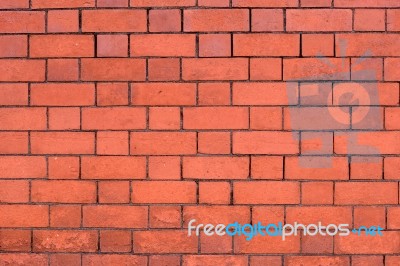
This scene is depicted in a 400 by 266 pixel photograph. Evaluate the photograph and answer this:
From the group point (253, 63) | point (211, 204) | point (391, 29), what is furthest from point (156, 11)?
point (391, 29)

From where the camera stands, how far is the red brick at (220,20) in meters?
2.27

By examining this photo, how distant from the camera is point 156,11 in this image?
7.50ft

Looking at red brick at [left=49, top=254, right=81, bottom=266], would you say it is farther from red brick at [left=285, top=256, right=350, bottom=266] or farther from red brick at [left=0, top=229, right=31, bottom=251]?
red brick at [left=285, top=256, right=350, bottom=266]

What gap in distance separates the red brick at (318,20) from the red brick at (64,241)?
1.28 m

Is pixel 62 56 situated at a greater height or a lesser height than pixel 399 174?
greater

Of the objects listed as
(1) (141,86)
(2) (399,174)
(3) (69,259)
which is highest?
(1) (141,86)

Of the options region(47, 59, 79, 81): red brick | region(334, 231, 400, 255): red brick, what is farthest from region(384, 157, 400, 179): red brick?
region(47, 59, 79, 81): red brick

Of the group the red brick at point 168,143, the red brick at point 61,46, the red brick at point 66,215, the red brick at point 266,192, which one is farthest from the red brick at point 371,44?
the red brick at point 66,215

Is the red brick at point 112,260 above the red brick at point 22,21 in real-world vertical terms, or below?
below

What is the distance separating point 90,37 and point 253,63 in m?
0.73

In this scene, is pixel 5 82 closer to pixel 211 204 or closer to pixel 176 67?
pixel 176 67

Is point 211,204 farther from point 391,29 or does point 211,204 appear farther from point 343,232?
point 391,29

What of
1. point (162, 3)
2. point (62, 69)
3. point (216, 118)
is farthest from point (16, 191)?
point (162, 3)

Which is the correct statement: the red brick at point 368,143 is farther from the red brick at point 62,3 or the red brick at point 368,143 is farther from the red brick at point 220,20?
the red brick at point 62,3
